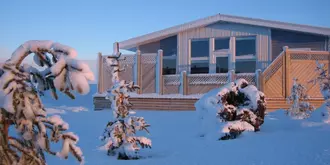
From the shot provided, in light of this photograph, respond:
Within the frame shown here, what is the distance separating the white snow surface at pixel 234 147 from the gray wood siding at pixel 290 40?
23.1 ft

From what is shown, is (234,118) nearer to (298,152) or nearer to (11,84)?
(298,152)

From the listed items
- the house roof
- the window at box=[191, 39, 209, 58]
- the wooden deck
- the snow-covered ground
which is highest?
the house roof

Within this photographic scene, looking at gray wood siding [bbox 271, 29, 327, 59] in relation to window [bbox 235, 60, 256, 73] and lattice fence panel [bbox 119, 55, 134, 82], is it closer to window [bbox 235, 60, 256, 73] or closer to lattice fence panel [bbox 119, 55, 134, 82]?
window [bbox 235, 60, 256, 73]

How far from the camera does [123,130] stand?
313 inches

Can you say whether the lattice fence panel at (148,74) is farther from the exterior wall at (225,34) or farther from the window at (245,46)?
the window at (245,46)

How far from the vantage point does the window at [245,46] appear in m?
18.5

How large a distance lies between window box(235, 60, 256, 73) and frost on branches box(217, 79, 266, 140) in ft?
27.2

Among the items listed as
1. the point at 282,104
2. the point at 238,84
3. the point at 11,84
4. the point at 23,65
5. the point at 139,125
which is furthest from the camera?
the point at 282,104

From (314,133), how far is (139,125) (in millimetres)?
4193

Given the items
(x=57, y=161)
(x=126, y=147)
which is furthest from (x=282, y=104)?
(x=57, y=161)

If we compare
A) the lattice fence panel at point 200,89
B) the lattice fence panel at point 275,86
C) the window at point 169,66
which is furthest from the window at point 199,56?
the lattice fence panel at point 275,86

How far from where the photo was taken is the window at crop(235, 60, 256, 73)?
726 inches

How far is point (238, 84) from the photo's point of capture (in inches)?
410

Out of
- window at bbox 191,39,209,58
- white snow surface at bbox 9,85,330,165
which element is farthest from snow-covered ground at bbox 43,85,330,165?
window at bbox 191,39,209,58
